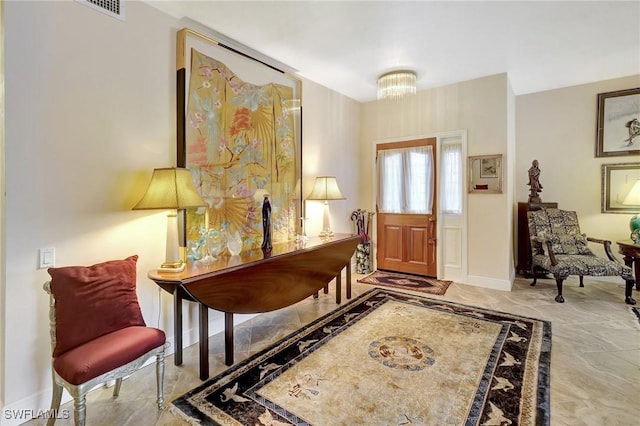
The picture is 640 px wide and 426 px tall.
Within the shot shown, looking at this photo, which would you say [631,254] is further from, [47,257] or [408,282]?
[47,257]

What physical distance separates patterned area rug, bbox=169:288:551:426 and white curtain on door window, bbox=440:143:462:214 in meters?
1.75

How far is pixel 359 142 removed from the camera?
494 cm

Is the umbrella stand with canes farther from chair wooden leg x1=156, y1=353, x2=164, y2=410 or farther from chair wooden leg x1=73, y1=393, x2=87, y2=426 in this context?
chair wooden leg x1=73, y1=393, x2=87, y2=426

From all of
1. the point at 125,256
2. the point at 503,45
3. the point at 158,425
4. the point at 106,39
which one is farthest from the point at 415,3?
the point at 158,425

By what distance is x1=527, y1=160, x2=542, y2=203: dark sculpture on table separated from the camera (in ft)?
13.8

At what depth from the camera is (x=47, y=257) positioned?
1781 millimetres

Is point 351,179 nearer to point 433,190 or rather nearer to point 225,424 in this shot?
point 433,190

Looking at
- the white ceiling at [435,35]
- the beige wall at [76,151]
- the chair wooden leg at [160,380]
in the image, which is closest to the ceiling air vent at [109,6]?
the beige wall at [76,151]

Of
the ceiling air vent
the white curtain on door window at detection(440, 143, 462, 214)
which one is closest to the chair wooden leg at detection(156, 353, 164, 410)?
the ceiling air vent

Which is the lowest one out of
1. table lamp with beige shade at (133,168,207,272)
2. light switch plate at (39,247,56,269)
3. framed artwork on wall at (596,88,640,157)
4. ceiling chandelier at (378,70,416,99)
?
light switch plate at (39,247,56,269)

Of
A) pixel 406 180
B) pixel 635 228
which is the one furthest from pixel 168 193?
pixel 635 228

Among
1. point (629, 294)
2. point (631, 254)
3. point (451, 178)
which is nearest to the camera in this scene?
point (629, 294)

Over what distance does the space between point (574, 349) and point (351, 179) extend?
128 inches

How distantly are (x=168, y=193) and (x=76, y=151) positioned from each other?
591 millimetres
